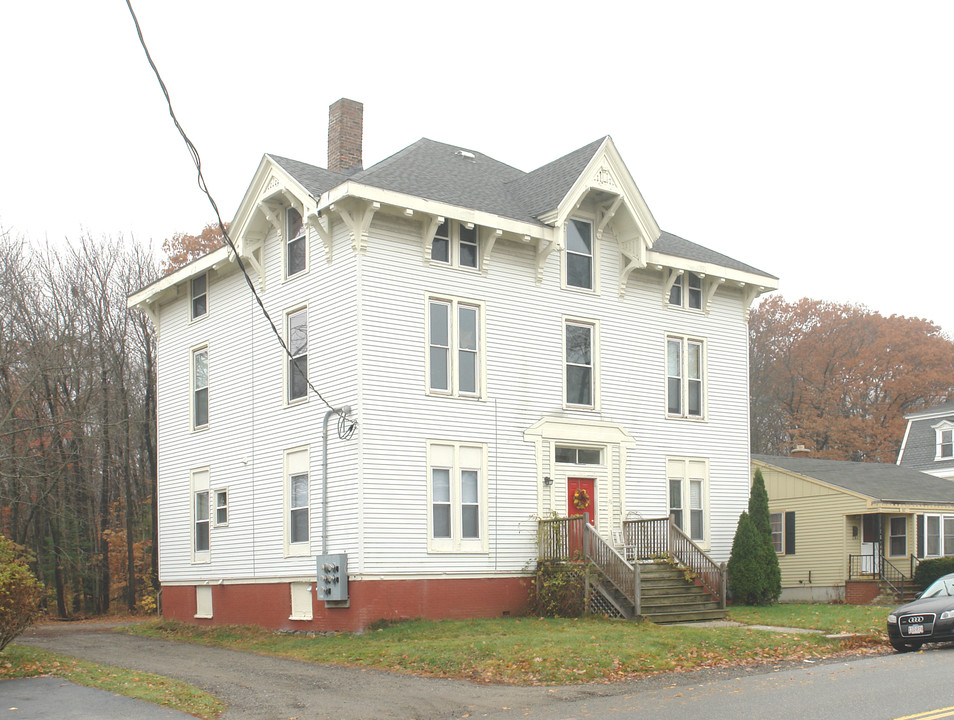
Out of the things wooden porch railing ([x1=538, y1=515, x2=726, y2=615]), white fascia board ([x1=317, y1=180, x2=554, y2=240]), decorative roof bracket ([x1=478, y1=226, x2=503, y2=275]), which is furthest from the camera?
decorative roof bracket ([x1=478, y1=226, x2=503, y2=275])

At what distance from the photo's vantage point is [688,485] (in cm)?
2603

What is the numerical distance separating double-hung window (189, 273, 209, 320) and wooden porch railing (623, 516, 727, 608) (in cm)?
1224

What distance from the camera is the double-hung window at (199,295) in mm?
26942

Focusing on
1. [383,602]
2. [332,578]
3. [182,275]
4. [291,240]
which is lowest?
[383,602]

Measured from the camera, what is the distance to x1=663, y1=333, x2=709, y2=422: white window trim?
26.0 m

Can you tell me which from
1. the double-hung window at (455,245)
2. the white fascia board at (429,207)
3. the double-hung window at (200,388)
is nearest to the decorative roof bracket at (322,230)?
the white fascia board at (429,207)

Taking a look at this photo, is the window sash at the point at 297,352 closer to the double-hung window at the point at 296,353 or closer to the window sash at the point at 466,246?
the double-hung window at the point at 296,353

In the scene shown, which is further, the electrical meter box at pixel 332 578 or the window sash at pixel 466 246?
the window sash at pixel 466 246

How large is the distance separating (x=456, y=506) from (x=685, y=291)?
9.12 m

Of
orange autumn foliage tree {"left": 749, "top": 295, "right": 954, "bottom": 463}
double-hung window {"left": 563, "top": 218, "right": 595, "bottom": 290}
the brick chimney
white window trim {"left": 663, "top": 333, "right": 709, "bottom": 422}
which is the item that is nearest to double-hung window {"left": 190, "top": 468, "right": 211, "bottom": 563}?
the brick chimney

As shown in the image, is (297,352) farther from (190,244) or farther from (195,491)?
(190,244)

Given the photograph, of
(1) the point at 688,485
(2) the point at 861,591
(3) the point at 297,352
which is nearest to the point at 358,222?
(3) the point at 297,352

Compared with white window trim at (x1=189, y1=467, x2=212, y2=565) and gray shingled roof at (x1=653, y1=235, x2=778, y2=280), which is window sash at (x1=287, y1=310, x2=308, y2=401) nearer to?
white window trim at (x1=189, y1=467, x2=212, y2=565)

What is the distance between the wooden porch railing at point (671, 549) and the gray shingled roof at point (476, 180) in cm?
692
